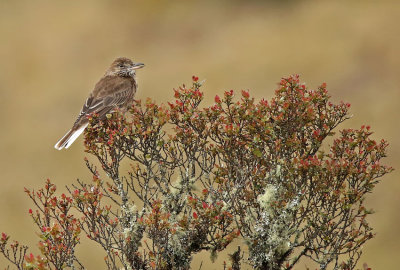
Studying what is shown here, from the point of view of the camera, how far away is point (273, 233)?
770 cm

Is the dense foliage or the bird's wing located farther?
the bird's wing

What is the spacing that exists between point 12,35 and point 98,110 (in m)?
37.4

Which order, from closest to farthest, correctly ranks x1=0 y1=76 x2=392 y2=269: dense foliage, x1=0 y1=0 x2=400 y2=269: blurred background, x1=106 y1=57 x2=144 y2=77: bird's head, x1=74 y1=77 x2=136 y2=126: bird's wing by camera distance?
x1=0 y1=76 x2=392 y2=269: dense foliage
x1=74 y1=77 x2=136 y2=126: bird's wing
x1=106 y1=57 x2=144 y2=77: bird's head
x1=0 y1=0 x2=400 y2=269: blurred background

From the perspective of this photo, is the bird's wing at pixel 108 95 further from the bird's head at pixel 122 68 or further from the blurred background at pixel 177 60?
the blurred background at pixel 177 60

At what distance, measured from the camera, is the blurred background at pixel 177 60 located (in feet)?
102

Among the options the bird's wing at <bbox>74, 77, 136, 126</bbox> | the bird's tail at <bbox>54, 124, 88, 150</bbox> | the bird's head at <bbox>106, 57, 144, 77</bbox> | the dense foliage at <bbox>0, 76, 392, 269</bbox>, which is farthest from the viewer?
the bird's head at <bbox>106, 57, 144, 77</bbox>

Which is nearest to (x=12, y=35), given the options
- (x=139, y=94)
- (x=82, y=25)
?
(x=82, y=25)

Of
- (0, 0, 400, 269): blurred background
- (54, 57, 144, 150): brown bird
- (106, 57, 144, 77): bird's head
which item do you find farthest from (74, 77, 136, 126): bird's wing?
(0, 0, 400, 269): blurred background

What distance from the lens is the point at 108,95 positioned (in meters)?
12.3

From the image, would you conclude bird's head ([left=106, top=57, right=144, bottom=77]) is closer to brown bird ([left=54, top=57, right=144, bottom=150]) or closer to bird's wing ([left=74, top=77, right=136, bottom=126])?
brown bird ([left=54, top=57, right=144, bottom=150])

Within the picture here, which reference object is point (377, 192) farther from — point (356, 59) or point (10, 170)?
point (10, 170)

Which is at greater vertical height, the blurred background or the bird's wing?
the blurred background

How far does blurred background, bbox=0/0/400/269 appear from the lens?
3112 centimetres

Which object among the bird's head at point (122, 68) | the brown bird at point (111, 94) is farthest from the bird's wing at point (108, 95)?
the bird's head at point (122, 68)
